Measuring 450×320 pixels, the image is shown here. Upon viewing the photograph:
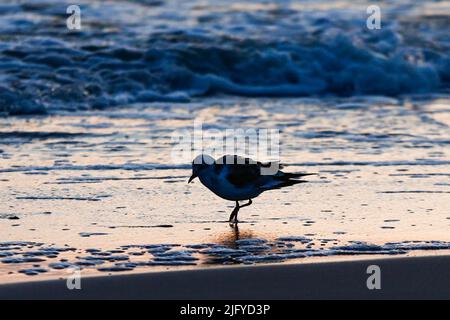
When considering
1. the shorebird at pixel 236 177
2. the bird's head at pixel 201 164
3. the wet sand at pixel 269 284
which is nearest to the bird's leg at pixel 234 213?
the shorebird at pixel 236 177

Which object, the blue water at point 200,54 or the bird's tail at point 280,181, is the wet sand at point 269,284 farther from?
the blue water at point 200,54

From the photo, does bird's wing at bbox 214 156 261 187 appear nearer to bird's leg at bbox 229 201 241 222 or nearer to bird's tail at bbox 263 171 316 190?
bird's tail at bbox 263 171 316 190

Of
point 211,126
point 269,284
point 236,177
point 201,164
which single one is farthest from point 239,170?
point 211,126

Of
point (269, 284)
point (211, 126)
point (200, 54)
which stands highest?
point (200, 54)

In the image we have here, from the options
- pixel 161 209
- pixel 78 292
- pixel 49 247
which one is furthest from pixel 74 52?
pixel 78 292

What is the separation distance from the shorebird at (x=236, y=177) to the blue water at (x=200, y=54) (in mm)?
4542

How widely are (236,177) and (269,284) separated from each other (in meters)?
1.51

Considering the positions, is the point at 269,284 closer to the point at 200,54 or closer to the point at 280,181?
the point at 280,181

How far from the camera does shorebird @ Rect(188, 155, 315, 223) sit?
7012 millimetres

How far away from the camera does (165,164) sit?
8.72 meters

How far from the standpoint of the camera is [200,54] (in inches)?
562

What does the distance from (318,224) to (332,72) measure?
7.49 metres

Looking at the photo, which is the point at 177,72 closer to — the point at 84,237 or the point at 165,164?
the point at 165,164

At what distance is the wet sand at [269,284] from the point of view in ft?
17.7
